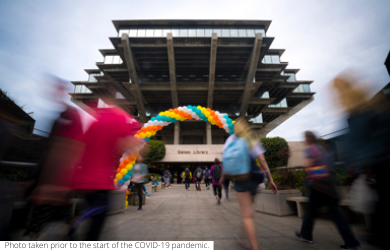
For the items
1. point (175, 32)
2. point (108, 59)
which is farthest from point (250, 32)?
point (108, 59)

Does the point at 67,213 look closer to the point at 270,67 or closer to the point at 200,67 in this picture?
the point at 200,67

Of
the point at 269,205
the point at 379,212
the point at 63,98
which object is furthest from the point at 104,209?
the point at 269,205

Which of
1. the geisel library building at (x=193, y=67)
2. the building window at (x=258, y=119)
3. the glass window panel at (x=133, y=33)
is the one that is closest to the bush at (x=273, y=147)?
the geisel library building at (x=193, y=67)

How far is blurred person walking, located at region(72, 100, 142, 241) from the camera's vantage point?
63.9 inches

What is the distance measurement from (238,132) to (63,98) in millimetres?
2187

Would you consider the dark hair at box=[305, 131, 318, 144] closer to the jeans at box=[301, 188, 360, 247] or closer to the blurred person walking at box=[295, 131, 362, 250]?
the blurred person walking at box=[295, 131, 362, 250]

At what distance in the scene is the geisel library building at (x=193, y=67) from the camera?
912 inches

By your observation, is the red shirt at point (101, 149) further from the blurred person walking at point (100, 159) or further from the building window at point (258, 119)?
the building window at point (258, 119)

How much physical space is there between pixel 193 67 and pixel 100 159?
26.8 metres

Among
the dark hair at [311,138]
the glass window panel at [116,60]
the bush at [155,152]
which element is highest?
the glass window panel at [116,60]

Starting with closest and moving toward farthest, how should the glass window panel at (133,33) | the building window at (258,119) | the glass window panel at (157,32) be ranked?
the glass window panel at (133,33)
the glass window panel at (157,32)
the building window at (258,119)

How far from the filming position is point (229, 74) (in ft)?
91.9

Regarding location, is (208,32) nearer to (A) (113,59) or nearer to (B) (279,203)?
(A) (113,59)

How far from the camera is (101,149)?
5.66 ft
